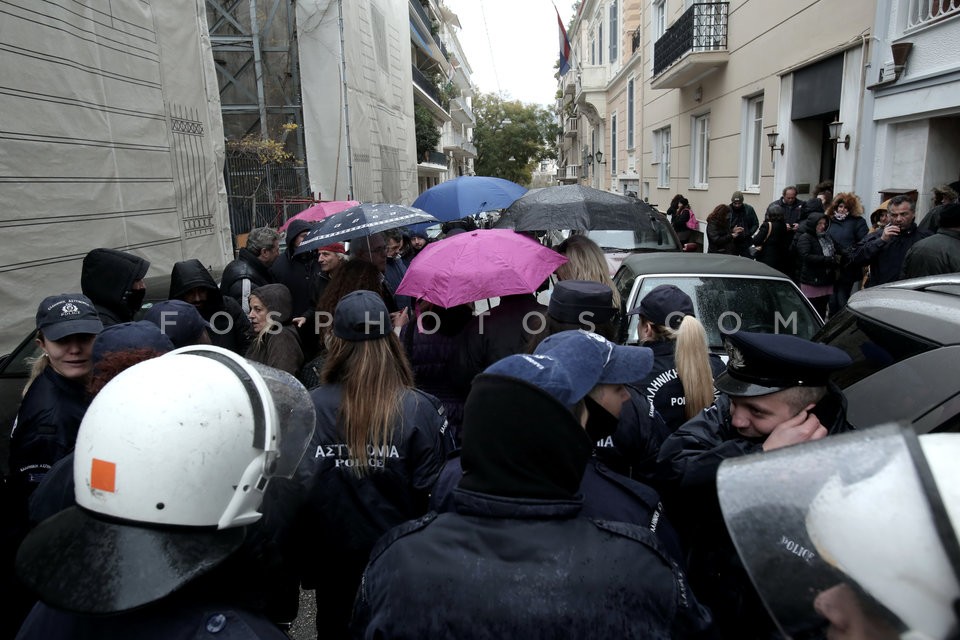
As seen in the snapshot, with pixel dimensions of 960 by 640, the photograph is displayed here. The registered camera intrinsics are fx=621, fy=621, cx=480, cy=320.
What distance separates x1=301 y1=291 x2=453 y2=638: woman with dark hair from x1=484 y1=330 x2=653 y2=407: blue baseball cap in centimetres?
76

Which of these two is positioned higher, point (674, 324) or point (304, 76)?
point (304, 76)

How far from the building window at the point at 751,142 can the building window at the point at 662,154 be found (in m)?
6.61

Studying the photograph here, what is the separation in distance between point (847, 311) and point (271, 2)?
15399 mm

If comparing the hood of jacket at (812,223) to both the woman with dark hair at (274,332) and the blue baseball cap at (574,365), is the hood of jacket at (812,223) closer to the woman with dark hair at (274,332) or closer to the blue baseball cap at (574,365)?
the woman with dark hair at (274,332)

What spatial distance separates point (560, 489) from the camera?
1.38m

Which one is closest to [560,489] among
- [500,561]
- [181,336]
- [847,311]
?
[500,561]

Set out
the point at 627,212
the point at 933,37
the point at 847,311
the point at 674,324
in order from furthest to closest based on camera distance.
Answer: the point at 933,37, the point at 627,212, the point at 674,324, the point at 847,311

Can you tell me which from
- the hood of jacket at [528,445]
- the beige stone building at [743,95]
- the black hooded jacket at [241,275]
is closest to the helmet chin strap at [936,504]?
the hood of jacket at [528,445]

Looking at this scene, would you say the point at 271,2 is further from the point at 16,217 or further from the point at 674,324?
the point at 674,324

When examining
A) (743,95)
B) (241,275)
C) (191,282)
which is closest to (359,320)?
(191,282)

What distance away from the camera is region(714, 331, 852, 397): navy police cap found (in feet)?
6.49

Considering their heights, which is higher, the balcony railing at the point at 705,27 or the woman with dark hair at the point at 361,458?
the balcony railing at the point at 705,27

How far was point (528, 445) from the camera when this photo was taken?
1.36 m

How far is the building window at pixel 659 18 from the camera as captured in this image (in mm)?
19567
